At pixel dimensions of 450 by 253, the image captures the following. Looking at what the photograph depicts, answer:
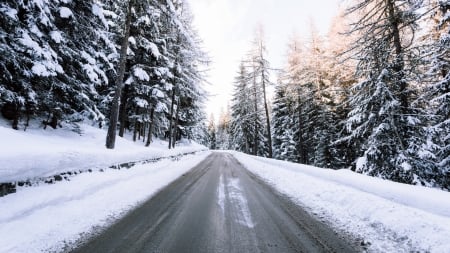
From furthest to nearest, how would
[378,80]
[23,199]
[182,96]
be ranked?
[182,96], [378,80], [23,199]

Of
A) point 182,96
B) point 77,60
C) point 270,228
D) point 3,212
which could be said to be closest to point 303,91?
point 182,96

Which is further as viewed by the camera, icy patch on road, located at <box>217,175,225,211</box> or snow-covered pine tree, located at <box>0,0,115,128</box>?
snow-covered pine tree, located at <box>0,0,115,128</box>

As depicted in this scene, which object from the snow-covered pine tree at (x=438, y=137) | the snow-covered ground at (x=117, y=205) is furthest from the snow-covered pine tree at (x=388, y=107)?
the snow-covered ground at (x=117, y=205)

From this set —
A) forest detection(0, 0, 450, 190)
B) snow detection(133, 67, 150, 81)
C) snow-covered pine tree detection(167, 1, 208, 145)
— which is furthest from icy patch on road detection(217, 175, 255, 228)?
snow-covered pine tree detection(167, 1, 208, 145)

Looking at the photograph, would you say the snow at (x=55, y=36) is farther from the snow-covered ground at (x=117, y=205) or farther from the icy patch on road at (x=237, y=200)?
the icy patch on road at (x=237, y=200)

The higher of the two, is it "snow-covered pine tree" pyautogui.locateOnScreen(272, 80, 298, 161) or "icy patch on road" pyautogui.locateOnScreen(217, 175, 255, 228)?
"snow-covered pine tree" pyautogui.locateOnScreen(272, 80, 298, 161)

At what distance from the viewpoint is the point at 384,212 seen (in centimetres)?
449

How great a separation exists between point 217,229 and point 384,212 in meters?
3.01

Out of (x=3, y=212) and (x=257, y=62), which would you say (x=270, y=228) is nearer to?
(x=3, y=212)

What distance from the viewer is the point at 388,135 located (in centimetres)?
1054

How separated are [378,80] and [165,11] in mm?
10595

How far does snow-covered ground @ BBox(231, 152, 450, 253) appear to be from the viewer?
136 inches

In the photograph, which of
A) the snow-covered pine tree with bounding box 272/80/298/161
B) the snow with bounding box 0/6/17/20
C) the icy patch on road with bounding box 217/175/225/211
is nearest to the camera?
the icy patch on road with bounding box 217/175/225/211

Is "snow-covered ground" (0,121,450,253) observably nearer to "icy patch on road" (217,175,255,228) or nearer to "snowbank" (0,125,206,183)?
"snowbank" (0,125,206,183)
